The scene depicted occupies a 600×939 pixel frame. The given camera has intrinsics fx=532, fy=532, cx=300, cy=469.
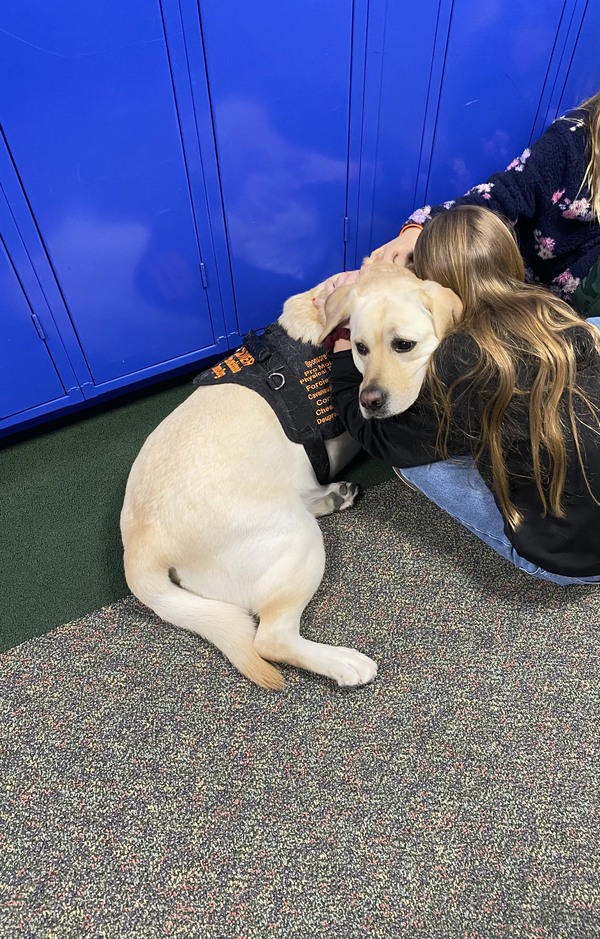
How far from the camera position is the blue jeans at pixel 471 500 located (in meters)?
1.45

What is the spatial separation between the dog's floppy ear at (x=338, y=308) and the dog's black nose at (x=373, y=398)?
0.74ft

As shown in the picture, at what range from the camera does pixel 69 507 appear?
191cm

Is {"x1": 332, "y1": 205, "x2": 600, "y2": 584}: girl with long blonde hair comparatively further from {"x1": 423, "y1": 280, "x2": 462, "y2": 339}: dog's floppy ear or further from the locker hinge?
the locker hinge

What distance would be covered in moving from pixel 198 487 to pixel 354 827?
2.80 ft

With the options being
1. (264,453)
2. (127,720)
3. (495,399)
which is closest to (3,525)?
(127,720)

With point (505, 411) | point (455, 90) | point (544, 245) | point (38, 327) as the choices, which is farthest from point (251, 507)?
point (455, 90)

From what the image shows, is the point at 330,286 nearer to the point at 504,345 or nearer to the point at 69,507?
the point at 504,345

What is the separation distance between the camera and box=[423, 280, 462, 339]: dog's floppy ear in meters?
1.27

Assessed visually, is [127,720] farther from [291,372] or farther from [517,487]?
[517,487]

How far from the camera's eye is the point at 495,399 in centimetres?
118

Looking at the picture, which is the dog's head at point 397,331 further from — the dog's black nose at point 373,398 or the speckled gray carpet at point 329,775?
the speckled gray carpet at point 329,775

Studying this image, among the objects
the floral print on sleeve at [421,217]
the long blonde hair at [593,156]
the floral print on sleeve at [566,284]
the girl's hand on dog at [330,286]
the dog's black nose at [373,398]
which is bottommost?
the floral print on sleeve at [566,284]

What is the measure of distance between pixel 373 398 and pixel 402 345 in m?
0.15

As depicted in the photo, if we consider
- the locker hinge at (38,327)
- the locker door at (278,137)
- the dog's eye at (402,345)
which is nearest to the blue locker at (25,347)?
the locker hinge at (38,327)
